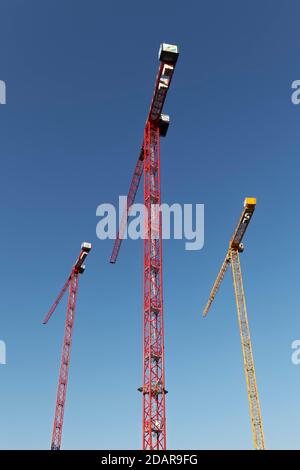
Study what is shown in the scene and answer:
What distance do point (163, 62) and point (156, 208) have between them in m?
17.9

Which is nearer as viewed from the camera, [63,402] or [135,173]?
[135,173]

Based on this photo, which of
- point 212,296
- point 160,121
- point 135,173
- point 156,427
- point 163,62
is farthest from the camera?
point 212,296

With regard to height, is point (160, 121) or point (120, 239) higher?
point (120, 239)
